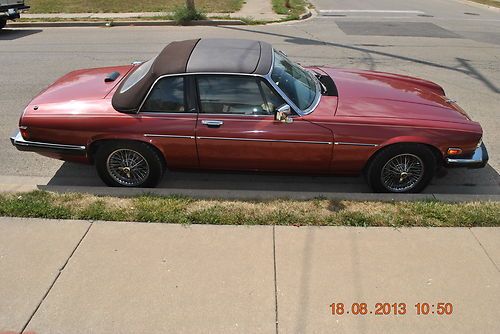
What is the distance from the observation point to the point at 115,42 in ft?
38.4

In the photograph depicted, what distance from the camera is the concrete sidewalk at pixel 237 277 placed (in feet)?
9.51

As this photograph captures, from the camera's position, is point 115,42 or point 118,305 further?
point 115,42

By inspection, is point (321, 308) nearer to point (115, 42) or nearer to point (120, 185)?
point (120, 185)

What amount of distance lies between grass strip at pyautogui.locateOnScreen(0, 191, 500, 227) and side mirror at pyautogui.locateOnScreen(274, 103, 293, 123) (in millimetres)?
822

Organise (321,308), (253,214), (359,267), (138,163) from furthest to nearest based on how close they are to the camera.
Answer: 1. (138,163)
2. (253,214)
3. (359,267)
4. (321,308)

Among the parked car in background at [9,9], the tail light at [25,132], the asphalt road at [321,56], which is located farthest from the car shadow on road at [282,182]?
the parked car in background at [9,9]

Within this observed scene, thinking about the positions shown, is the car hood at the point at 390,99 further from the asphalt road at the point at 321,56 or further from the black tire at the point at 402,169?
the asphalt road at the point at 321,56

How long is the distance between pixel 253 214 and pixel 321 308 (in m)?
1.23

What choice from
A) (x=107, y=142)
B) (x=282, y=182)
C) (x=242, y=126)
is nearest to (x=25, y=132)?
(x=107, y=142)

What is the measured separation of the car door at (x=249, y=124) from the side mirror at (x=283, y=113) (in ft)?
0.17

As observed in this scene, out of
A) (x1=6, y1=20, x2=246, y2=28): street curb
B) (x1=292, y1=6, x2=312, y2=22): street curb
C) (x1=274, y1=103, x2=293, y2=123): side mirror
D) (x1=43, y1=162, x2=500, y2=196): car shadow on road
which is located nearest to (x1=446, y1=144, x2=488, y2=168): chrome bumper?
(x1=43, y1=162, x2=500, y2=196): car shadow on road

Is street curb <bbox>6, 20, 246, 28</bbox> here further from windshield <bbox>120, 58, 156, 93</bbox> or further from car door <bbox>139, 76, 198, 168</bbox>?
car door <bbox>139, 76, 198, 168</bbox>

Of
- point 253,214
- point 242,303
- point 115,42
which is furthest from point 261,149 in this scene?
point 115,42

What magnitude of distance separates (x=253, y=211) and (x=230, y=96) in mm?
1151
